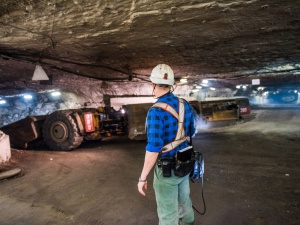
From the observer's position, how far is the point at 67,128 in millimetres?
8719

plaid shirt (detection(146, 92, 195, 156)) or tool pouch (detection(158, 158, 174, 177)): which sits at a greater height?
plaid shirt (detection(146, 92, 195, 156))

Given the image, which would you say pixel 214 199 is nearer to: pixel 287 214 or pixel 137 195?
pixel 287 214

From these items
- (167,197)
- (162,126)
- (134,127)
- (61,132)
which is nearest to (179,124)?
(162,126)

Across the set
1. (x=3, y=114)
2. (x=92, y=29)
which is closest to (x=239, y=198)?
(x=92, y=29)

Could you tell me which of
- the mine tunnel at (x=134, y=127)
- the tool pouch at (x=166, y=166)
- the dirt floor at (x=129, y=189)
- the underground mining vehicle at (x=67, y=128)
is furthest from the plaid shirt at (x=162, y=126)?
the underground mining vehicle at (x=67, y=128)

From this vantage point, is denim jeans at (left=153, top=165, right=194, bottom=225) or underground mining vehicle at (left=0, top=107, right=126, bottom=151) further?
underground mining vehicle at (left=0, top=107, right=126, bottom=151)

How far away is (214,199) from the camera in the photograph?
4.01 meters

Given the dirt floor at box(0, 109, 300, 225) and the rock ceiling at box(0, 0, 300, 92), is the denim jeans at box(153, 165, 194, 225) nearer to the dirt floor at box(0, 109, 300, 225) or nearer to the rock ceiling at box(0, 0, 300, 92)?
the dirt floor at box(0, 109, 300, 225)

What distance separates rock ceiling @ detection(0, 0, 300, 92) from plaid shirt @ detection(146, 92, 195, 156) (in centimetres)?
141

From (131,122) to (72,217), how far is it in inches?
224

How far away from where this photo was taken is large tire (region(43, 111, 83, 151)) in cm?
862

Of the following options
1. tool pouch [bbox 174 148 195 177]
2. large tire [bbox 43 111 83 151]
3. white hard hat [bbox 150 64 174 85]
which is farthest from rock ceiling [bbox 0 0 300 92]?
large tire [bbox 43 111 83 151]

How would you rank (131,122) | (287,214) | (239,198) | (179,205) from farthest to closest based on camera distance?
(131,122) → (239,198) → (287,214) → (179,205)

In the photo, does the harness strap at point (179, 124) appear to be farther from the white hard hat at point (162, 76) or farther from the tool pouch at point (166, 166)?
the white hard hat at point (162, 76)
